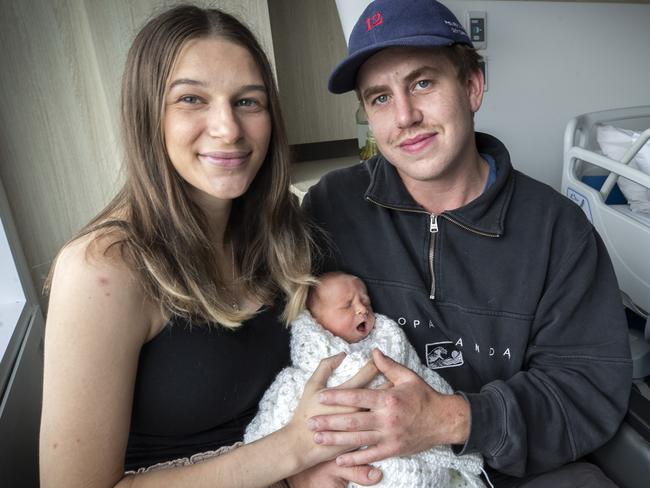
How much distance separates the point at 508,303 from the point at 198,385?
740mm

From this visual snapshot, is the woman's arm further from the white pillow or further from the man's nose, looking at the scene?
the white pillow

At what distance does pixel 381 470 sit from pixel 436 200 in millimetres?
687

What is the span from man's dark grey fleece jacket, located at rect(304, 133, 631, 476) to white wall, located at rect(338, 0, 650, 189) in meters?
0.93

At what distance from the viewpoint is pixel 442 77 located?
119 cm

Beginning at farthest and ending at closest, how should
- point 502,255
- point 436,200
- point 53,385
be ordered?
point 436,200
point 502,255
point 53,385

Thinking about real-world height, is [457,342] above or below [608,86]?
below

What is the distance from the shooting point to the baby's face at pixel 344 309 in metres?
1.19

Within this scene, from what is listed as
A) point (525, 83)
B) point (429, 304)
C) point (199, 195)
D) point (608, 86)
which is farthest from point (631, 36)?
point (199, 195)

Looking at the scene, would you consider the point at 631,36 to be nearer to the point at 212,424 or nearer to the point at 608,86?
the point at 608,86

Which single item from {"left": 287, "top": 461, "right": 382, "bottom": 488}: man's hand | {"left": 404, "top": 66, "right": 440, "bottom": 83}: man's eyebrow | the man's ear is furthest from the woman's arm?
the man's ear

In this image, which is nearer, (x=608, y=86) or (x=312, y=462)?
(x=312, y=462)

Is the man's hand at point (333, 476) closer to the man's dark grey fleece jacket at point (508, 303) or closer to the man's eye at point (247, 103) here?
the man's dark grey fleece jacket at point (508, 303)

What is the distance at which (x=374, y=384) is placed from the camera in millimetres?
1046

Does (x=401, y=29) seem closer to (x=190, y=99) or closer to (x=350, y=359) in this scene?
(x=190, y=99)
